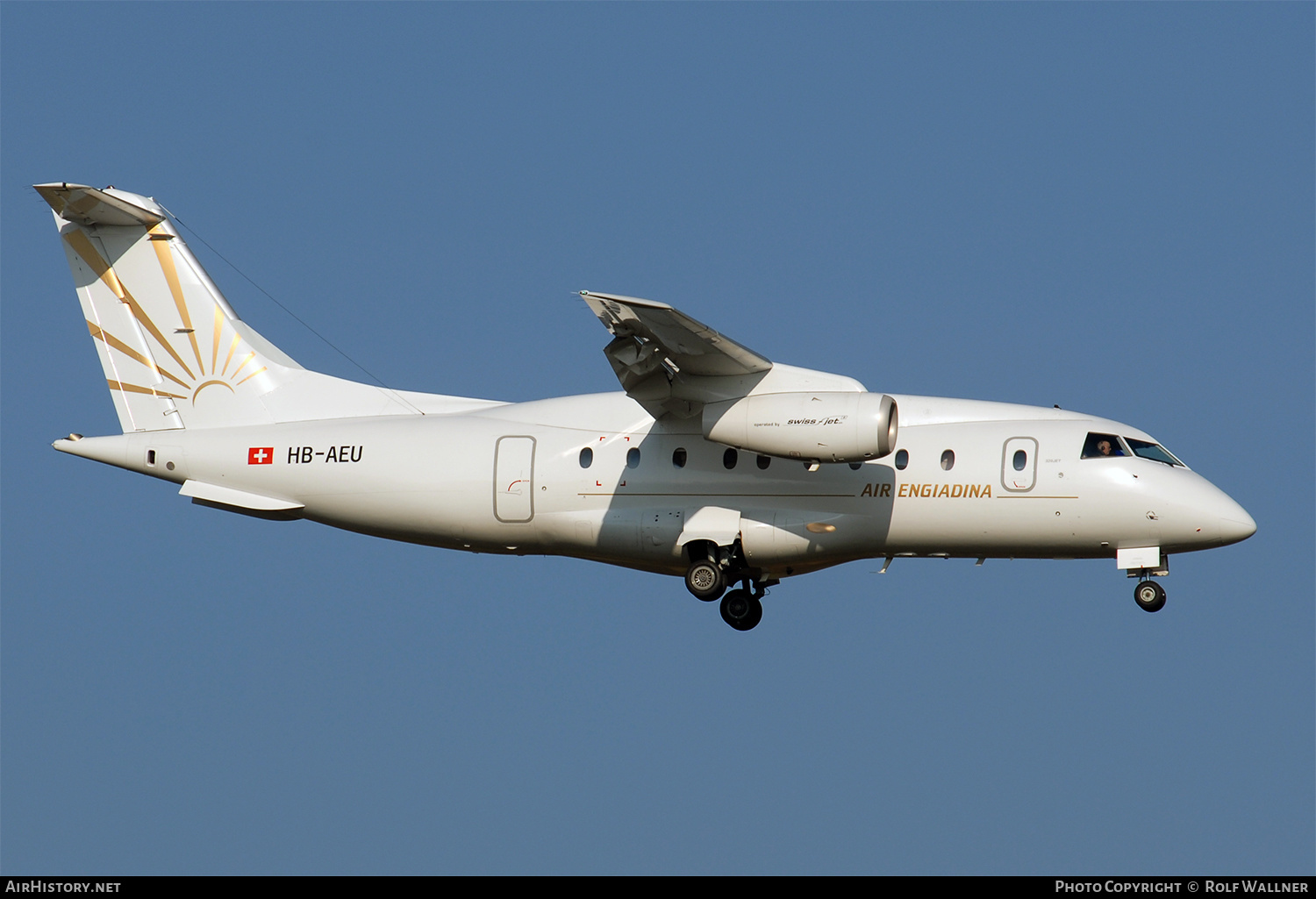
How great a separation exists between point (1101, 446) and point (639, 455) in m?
5.36

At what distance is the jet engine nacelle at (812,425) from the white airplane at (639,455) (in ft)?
0.08

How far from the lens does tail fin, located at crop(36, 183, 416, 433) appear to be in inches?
870

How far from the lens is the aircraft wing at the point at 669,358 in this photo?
1808cm

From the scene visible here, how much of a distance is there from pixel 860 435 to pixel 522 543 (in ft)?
15.7

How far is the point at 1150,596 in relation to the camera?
19094mm

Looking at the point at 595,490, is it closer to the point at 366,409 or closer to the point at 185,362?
the point at 366,409

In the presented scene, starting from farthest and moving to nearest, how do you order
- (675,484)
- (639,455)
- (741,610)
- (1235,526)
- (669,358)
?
(741,610)
(639,455)
(675,484)
(669,358)
(1235,526)

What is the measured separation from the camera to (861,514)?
64.2 feet

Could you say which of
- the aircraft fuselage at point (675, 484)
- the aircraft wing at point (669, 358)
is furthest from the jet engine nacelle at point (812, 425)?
the aircraft fuselage at point (675, 484)

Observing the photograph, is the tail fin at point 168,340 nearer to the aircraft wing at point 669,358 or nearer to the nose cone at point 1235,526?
the aircraft wing at point 669,358

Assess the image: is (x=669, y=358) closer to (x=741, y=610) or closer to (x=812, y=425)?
(x=812, y=425)

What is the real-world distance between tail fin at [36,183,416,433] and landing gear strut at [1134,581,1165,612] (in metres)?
9.36

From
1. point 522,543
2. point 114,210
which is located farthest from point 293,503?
point 114,210

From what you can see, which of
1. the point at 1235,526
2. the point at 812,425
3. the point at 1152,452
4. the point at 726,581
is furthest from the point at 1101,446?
the point at 726,581
